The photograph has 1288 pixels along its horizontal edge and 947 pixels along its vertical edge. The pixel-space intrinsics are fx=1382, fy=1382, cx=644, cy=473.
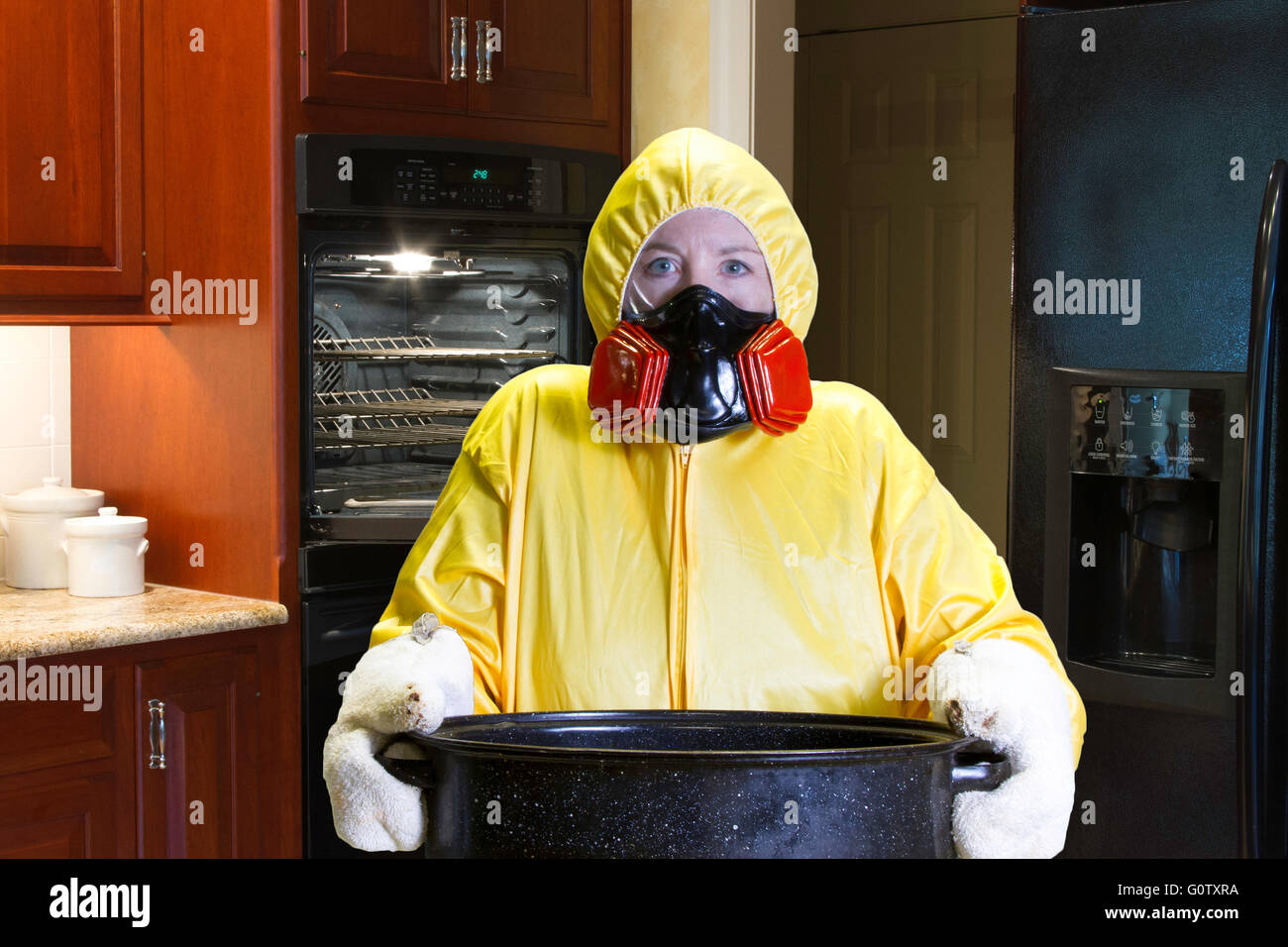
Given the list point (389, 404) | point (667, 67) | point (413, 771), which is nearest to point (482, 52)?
point (667, 67)

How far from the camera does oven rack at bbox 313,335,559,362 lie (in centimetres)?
257

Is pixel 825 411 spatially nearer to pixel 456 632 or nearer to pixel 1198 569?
pixel 456 632

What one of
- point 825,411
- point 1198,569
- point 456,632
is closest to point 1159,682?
point 1198,569

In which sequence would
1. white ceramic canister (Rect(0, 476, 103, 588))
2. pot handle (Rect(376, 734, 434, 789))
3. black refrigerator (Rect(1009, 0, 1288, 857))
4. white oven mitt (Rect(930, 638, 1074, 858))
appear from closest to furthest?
pot handle (Rect(376, 734, 434, 789)) < white oven mitt (Rect(930, 638, 1074, 858)) < black refrigerator (Rect(1009, 0, 1288, 857)) < white ceramic canister (Rect(0, 476, 103, 588))

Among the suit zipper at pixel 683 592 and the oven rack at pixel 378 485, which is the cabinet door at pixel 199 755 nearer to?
the oven rack at pixel 378 485

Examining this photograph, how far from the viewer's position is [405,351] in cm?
263

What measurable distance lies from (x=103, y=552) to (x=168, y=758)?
39cm

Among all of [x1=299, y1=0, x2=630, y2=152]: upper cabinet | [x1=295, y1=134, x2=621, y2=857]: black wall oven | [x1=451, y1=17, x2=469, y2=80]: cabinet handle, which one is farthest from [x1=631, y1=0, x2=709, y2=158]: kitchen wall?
[x1=451, y1=17, x2=469, y2=80]: cabinet handle

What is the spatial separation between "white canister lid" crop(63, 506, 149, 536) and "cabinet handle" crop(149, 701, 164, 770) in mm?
322

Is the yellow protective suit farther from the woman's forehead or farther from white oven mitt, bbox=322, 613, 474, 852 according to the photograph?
white oven mitt, bbox=322, 613, 474, 852

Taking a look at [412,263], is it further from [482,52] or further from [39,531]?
[39,531]

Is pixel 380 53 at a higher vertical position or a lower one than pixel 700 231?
higher

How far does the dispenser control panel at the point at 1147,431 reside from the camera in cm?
207

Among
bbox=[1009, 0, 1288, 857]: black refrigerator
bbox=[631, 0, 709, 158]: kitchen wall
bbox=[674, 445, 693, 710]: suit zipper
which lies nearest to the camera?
bbox=[674, 445, 693, 710]: suit zipper
